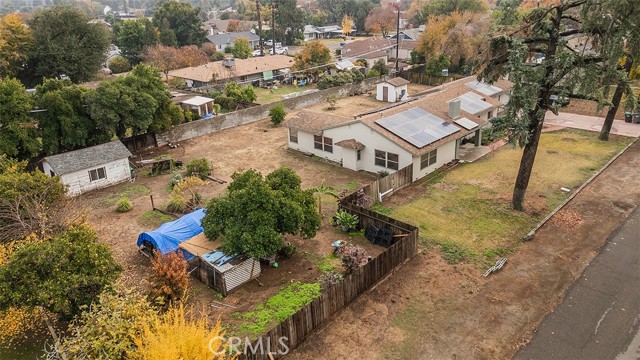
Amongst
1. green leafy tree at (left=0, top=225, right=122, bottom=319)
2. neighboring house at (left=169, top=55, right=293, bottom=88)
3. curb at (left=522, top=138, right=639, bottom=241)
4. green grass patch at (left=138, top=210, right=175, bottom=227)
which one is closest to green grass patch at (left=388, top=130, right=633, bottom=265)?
curb at (left=522, top=138, right=639, bottom=241)

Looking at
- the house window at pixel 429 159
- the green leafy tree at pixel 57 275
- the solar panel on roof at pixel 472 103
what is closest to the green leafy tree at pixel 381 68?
the solar panel on roof at pixel 472 103

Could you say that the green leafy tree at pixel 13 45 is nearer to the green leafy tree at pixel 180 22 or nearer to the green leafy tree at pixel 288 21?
the green leafy tree at pixel 180 22

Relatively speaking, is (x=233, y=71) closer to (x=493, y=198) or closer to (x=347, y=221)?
(x=347, y=221)

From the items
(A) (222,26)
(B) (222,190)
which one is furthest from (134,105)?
(A) (222,26)

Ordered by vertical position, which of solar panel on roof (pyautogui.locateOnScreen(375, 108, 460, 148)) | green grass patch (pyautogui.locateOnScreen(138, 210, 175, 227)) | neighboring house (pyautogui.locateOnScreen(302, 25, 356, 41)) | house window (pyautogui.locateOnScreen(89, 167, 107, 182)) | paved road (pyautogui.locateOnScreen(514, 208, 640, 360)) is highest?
solar panel on roof (pyautogui.locateOnScreen(375, 108, 460, 148))

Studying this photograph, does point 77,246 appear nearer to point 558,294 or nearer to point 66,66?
point 558,294

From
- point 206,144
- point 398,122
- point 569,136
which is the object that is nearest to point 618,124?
point 569,136

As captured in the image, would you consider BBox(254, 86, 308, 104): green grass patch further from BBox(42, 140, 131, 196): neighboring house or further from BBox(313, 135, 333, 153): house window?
BBox(42, 140, 131, 196): neighboring house
